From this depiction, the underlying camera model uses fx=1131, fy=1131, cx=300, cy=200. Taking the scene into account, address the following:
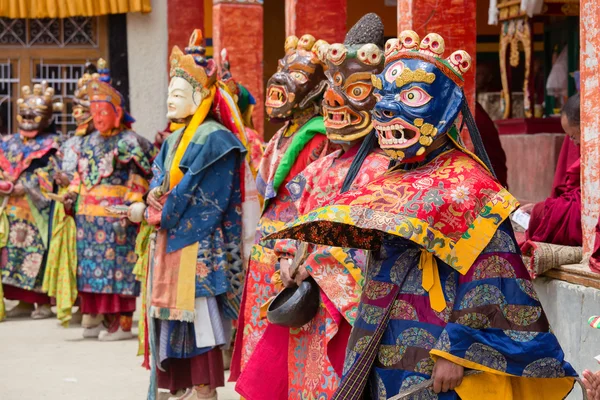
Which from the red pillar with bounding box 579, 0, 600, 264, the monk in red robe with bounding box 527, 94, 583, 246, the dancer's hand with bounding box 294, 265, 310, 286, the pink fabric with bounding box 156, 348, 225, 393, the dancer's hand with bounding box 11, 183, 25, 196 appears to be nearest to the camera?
the dancer's hand with bounding box 294, 265, 310, 286

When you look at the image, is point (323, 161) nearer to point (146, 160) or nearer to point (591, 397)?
point (591, 397)

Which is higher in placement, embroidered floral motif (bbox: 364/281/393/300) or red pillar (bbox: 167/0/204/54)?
red pillar (bbox: 167/0/204/54)

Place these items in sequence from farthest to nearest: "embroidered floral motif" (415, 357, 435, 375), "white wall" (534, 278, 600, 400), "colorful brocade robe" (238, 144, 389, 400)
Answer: "white wall" (534, 278, 600, 400)
"colorful brocade robe" (238, 144, 389, 400)
"embroidered floral motif" (415, 357, 435, 375)

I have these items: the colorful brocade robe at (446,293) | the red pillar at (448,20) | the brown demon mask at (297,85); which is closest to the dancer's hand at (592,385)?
the colorful brocade robe at (446,293)

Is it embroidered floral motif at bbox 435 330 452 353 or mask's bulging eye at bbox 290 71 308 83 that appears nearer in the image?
embroidered floral motif at bbox 435 330 452 353

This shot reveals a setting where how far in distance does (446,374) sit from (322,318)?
1.15 metres

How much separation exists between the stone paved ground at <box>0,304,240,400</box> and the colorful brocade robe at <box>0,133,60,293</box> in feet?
1.75

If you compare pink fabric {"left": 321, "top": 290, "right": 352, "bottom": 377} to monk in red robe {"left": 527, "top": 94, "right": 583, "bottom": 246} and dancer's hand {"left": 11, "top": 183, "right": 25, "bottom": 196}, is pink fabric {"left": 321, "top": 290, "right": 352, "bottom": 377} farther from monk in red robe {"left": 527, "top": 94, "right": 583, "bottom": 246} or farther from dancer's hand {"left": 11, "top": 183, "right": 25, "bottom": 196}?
dancer's hand {"left": 11, "top": 183, "right": 25, "bottom": 196}

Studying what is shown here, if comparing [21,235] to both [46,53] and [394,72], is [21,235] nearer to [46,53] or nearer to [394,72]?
[46,53]

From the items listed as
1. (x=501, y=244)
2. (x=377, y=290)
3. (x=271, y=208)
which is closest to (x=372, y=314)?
(x=377, y=290)

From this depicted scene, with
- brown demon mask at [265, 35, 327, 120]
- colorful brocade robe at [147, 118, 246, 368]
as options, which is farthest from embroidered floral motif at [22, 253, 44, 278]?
brown demon mask at [265, 35, 327, 120]

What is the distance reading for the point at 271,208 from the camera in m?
5.52

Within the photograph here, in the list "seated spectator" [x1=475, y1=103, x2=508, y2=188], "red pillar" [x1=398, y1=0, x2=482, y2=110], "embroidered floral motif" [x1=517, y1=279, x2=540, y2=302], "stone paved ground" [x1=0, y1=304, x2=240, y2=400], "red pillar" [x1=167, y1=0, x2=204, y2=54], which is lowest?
"stone paved ground" [x1=0, y1=304, x2=240, y2=400]

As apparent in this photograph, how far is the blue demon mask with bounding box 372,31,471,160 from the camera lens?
3576 millimetres
